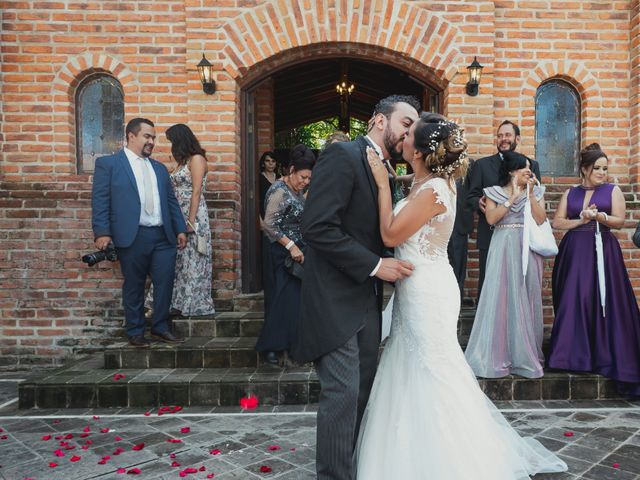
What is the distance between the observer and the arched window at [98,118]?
592cm

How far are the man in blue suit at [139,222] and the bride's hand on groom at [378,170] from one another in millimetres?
2900

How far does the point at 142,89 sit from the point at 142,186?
1.49m

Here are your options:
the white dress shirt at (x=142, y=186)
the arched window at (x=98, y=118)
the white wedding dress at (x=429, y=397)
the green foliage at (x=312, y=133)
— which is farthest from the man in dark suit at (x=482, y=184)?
the green foliage at (x=312, y=133)

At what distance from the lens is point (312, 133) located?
87.9 ft

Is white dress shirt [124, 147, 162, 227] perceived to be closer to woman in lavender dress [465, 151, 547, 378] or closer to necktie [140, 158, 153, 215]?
necktie [140, 158, 153, 215]

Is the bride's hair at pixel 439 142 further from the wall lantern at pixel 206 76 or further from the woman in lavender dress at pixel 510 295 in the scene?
the wall lantern at pixel 206 76

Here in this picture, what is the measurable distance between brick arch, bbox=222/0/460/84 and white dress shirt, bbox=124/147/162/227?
1.45 metres

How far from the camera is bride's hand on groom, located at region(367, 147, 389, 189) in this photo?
97.3 inches

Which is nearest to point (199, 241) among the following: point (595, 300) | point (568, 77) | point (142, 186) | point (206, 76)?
point (142, 186)

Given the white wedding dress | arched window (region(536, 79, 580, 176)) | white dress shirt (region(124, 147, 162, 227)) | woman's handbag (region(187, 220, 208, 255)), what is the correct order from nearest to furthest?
the white wedding dress → white dress shirt (region(124, 147, 162, 227)) → woman's handbag (region(187, 220, 208, 255)) → arched window (region(536, 79, 580, 176))

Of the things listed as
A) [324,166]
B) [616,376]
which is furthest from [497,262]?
[324,166]

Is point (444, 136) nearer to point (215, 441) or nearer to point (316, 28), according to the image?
point (215, 441)

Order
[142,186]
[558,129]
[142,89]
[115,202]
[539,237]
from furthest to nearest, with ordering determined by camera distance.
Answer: [558,129] → [142,89] → [142,186] → [115,202] → [539,237]

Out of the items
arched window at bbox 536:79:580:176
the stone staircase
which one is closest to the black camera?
the stone staircase
